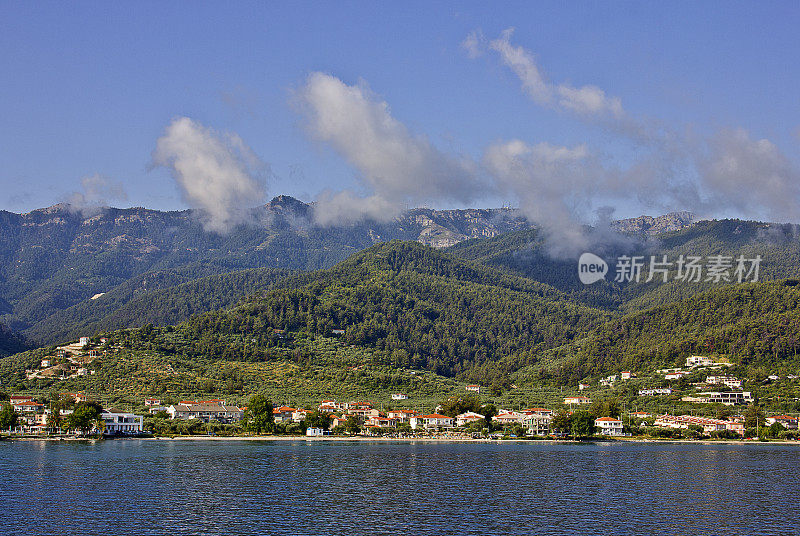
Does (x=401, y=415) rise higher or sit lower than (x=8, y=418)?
higher

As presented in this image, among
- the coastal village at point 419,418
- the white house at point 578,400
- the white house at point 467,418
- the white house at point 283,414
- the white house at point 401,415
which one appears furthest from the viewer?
the white house at point 578,400

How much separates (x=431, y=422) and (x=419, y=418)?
2.66 m

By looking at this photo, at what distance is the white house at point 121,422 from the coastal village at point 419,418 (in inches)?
6.2

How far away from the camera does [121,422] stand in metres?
138

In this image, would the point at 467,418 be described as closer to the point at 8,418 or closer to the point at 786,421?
the point at 786,421

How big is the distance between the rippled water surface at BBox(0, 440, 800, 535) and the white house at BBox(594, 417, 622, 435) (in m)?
39.7

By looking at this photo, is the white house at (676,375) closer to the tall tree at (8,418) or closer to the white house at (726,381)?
the white house at (726,381)

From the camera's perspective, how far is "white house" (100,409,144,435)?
136625mm

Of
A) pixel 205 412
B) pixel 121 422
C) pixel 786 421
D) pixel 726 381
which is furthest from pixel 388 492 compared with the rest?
pixel 726 381

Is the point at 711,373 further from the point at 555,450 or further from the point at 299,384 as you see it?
the point at 299,384

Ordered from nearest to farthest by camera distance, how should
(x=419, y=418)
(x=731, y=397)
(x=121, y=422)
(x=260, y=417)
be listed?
(x=121, y=422)
(x=260, y=417)
(x=419, y=418)
(x=731, y=397)

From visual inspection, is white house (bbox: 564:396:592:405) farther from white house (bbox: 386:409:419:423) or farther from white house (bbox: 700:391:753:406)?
white house (bbox: 386:409:419:423)

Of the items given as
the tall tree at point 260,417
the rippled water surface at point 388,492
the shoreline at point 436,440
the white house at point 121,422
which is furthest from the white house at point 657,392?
the white house at point 121,422

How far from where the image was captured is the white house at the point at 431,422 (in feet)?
512
